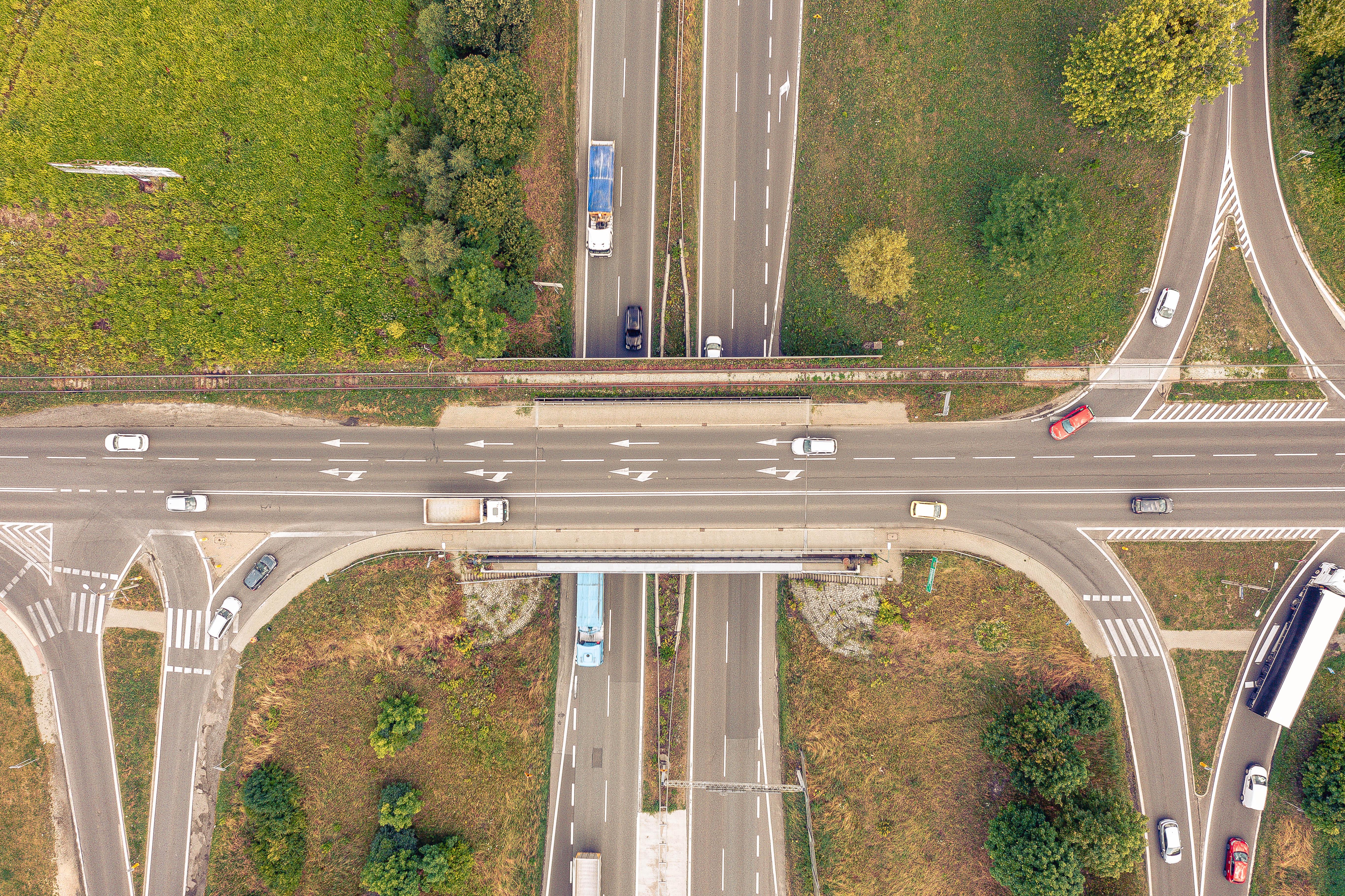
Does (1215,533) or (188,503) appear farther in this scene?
(188,503)

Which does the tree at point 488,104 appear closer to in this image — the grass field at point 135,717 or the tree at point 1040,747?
the grass field at point 135,717

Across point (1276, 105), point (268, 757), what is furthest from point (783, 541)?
point (1276, 105)

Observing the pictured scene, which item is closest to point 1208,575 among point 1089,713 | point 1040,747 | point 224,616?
point 1089,713

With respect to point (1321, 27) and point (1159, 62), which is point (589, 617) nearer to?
point (1159, 62)

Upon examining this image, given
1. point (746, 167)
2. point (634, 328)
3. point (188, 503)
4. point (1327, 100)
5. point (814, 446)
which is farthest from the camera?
point (746, 167)

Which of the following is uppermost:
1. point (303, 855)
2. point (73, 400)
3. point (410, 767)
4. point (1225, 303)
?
point (1225, 303)

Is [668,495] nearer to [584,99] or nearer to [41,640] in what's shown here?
[584,99]

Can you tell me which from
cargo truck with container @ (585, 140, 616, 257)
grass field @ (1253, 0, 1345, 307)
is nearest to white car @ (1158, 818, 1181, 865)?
grass field @ (1253, 0, 1345, 307)

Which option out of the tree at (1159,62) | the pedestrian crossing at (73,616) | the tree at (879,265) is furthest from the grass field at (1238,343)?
the pedestrian crossing at (73,616)
